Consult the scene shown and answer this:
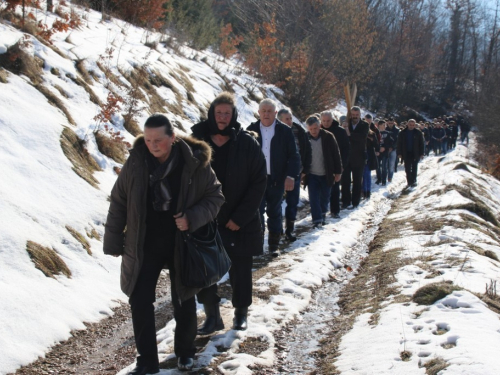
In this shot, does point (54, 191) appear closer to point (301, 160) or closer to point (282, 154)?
point (282, 154)

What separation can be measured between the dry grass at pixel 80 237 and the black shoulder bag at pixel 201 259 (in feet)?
8.51

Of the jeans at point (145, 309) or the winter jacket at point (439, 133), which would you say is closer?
the jeans at point (145, 309)

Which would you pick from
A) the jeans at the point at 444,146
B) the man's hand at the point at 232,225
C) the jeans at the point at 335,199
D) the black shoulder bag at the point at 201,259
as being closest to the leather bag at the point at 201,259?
the black shoulder bag at the point at 201,259

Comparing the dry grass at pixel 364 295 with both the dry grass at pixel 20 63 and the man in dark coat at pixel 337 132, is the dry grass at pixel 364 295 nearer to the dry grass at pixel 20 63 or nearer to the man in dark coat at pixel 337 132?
the man in dark coat at pixel 337 132

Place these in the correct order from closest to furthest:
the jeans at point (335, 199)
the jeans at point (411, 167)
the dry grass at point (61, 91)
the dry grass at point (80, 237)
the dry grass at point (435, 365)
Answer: the dry grass at point (435, 365) → the dry grass at point (80, 237) → the dry grass at point (61, 91) → the jeans at point (335, 199) → the jeans at point (411, 167)

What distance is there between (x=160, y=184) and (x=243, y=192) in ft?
3.99

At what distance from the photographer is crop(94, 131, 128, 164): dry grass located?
338 inches

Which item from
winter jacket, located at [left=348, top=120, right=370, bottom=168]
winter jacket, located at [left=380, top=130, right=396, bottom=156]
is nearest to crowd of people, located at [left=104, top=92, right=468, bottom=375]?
winter jacket, located at [left=348, top=120, right=370, bottom=168]

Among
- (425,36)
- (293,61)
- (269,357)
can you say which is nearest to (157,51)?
(293,61)

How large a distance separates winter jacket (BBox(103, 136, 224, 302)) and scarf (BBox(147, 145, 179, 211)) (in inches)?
1.7

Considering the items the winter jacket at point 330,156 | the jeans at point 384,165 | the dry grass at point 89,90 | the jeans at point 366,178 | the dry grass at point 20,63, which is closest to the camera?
the dry grass at point 20,63

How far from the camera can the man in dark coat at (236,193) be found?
15.5 feet

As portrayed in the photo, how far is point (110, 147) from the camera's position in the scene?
8711 mm

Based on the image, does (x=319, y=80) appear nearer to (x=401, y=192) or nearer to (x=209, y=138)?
(x=401, y=192)
